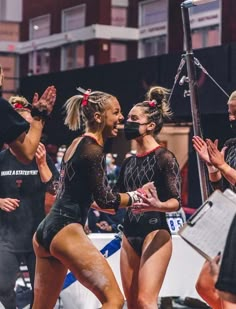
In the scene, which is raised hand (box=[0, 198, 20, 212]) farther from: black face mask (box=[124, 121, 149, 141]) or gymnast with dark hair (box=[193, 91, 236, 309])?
gymnast with dark hair (box=[193, 91, 236, 309])

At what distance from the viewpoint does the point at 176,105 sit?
1480 centimetres

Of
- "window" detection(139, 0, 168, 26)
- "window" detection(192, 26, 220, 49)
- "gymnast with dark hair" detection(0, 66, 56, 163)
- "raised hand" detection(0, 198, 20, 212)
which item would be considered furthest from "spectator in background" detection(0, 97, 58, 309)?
"window" detection(139, 0, 168, 26)

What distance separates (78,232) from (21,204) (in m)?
1.77

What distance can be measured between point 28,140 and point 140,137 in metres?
1.89

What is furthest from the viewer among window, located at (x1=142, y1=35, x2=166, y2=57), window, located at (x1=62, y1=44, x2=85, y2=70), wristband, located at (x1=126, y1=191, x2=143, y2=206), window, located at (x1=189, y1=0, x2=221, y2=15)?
window, located at (x1=62, y1=44, x2=85, y2=70)

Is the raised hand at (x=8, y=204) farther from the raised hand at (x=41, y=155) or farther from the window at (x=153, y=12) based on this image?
the window at (x=153, y=12)

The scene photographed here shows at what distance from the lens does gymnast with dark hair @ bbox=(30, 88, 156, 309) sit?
5516mm

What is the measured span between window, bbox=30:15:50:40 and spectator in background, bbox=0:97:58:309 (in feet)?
63.3

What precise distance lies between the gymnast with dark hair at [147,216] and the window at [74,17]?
1859cm

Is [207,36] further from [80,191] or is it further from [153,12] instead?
[80,191]

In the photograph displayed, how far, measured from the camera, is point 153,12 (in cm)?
2375

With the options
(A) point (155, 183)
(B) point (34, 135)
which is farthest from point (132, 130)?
(B) point (34, 135)

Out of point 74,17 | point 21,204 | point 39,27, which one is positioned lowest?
point 21,204

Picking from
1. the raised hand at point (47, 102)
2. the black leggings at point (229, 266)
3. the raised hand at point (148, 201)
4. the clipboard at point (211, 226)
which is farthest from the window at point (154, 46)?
the black leggings at point (229, 266)
